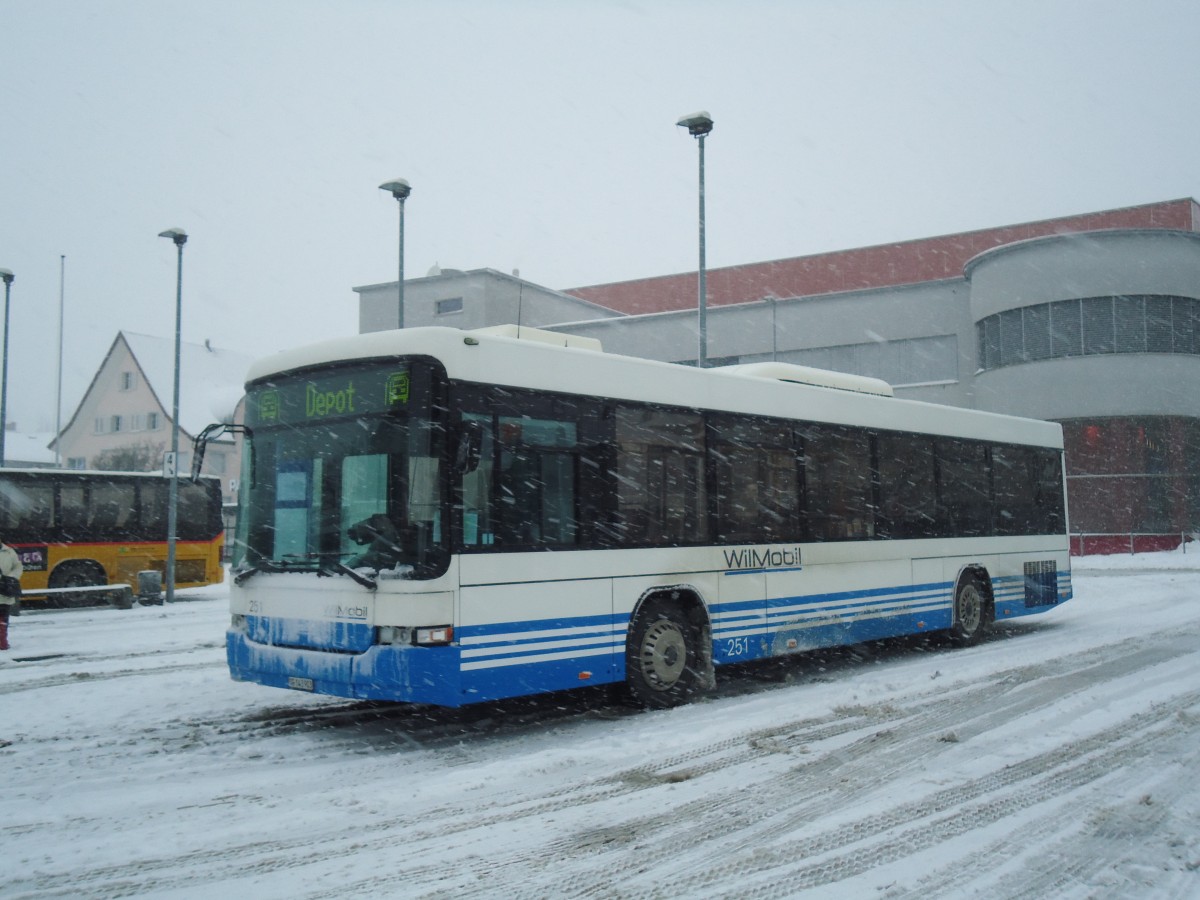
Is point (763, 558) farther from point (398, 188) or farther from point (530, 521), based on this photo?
point (398, 188)

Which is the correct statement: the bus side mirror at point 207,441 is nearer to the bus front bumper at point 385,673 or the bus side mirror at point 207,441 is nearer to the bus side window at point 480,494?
the bus front bumper at point 385,673

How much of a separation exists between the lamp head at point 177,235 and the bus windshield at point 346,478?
51.3 feet

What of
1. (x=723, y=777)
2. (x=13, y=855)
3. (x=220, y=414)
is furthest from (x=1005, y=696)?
(x=220, y=414)

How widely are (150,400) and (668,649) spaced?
56.9 m

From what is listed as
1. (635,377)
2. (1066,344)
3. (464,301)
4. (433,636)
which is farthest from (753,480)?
(464,301)

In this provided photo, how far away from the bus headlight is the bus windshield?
0.39m

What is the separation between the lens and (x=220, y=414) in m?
56.6

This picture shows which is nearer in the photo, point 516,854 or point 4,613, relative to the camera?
point 516,854

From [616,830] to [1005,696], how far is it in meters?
5.30

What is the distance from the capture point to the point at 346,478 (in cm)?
790

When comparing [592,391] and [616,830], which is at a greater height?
[592,391]

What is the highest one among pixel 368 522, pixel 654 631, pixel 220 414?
pixel 220 414

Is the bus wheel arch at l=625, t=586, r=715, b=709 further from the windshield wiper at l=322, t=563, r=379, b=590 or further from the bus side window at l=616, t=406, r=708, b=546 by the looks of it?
the windshield wiper at l=322, t=563, r=379, b=590

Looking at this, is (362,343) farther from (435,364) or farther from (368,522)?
(368,522)
